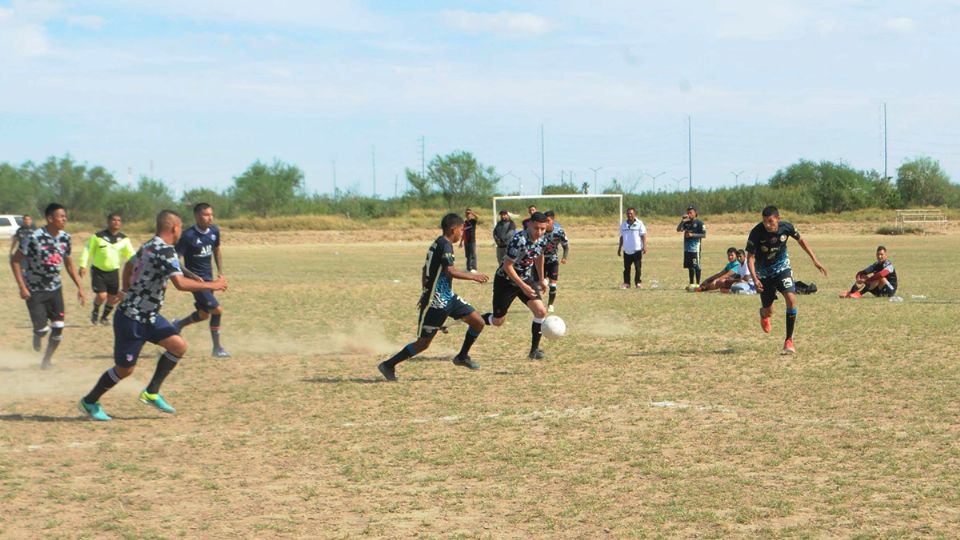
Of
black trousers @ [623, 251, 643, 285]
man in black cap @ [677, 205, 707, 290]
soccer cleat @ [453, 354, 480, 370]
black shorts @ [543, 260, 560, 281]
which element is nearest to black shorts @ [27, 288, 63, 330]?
soccer cleat @ [453, 354, 480, 370]

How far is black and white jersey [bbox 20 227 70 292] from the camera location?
13.6 metres

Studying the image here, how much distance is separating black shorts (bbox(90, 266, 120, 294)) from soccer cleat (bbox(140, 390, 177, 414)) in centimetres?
741

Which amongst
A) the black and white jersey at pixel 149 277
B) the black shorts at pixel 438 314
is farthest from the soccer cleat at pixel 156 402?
the black shorts at pixel 438 314

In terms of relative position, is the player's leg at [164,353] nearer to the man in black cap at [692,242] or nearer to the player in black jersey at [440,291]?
the player in black jersey at [440,291]

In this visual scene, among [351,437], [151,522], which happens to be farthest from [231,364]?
[151,522]

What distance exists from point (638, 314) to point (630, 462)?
11.5 metres

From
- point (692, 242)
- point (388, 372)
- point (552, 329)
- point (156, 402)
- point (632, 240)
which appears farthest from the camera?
point (692, 242)

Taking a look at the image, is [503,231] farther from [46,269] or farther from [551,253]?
[46,269]

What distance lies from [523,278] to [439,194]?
268 feet

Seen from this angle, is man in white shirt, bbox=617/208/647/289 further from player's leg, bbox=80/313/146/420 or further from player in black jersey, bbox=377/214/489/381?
player's leg, bbox=80/313/146/420

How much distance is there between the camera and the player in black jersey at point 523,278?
45.1ft

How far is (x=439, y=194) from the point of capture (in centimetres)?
9569

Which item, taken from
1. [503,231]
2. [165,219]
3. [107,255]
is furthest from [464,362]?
[503,231]

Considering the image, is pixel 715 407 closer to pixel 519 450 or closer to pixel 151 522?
pixel 519 450
